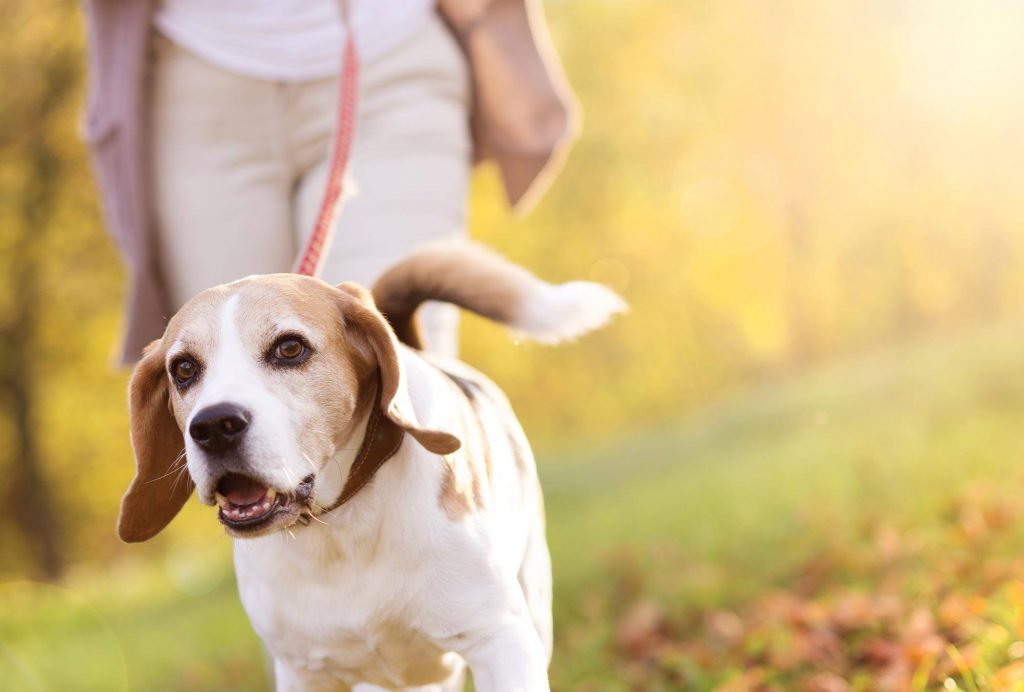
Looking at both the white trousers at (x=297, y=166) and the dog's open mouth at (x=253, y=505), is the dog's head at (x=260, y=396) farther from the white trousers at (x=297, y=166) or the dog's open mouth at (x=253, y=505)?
the white trousers at (x=297, y=166)

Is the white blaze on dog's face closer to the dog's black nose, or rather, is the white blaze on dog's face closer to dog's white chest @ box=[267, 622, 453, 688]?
the dog's black nose

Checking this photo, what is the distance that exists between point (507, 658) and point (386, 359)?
0.61 m

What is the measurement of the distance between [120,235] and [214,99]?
0.50 meters

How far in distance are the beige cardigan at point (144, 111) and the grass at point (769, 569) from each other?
110 centimetres

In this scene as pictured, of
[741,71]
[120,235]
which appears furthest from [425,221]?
[741,71]

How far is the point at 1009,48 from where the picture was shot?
14758mm

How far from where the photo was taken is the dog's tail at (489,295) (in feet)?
9.07

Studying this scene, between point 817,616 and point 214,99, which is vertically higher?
point 214,99

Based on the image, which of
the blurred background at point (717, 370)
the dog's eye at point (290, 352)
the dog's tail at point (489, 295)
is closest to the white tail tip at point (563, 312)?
→ the dog's tail at point (489, 295)

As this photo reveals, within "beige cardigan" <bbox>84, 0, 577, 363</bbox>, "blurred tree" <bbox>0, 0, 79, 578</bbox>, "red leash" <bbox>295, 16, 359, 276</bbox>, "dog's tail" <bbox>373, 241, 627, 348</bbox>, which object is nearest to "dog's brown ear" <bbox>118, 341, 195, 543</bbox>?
"red leash" <bbox>295, 16, 359, 276</bbox>

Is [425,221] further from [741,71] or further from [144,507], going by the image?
[741,71]

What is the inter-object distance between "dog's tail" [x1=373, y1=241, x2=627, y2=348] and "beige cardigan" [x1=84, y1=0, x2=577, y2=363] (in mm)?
740

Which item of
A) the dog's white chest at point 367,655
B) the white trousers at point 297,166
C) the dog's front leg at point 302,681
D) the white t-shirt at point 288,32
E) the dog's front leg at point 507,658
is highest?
the white t-shirt at point 288,32

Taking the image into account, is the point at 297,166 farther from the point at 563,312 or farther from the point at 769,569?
the point at 769,569
